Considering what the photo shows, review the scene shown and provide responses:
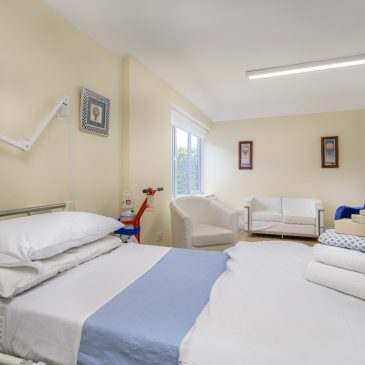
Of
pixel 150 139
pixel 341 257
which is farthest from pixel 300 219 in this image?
pixel 341 257

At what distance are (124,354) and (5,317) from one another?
22.4 inches

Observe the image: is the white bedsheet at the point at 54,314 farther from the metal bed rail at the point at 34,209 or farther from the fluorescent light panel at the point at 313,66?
the fluorescent light panel at the point at 313,66

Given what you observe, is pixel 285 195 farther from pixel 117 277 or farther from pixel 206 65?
pixel 117 277

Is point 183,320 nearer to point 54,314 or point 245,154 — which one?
point 54,314


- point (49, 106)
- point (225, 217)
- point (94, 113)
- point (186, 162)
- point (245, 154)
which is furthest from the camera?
point (245, 154)

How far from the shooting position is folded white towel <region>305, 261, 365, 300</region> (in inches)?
42.2

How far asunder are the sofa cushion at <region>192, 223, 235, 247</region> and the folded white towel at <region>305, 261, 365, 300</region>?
1.85m

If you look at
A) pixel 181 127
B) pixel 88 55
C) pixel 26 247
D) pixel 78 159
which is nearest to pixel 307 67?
pixel 181 127

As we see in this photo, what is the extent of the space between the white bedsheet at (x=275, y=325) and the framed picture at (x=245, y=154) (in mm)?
4411

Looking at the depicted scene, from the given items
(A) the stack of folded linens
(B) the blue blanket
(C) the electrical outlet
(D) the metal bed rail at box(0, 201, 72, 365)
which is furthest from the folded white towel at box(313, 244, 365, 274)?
(C) the electrical outlet

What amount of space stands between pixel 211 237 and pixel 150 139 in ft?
4.74

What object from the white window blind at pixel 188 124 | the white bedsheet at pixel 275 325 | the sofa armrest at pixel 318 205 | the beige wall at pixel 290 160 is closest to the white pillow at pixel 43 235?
the white bedsheet at pixel 275 325

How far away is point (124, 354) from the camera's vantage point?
0.88 meters

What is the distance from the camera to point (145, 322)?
947 millimetres
